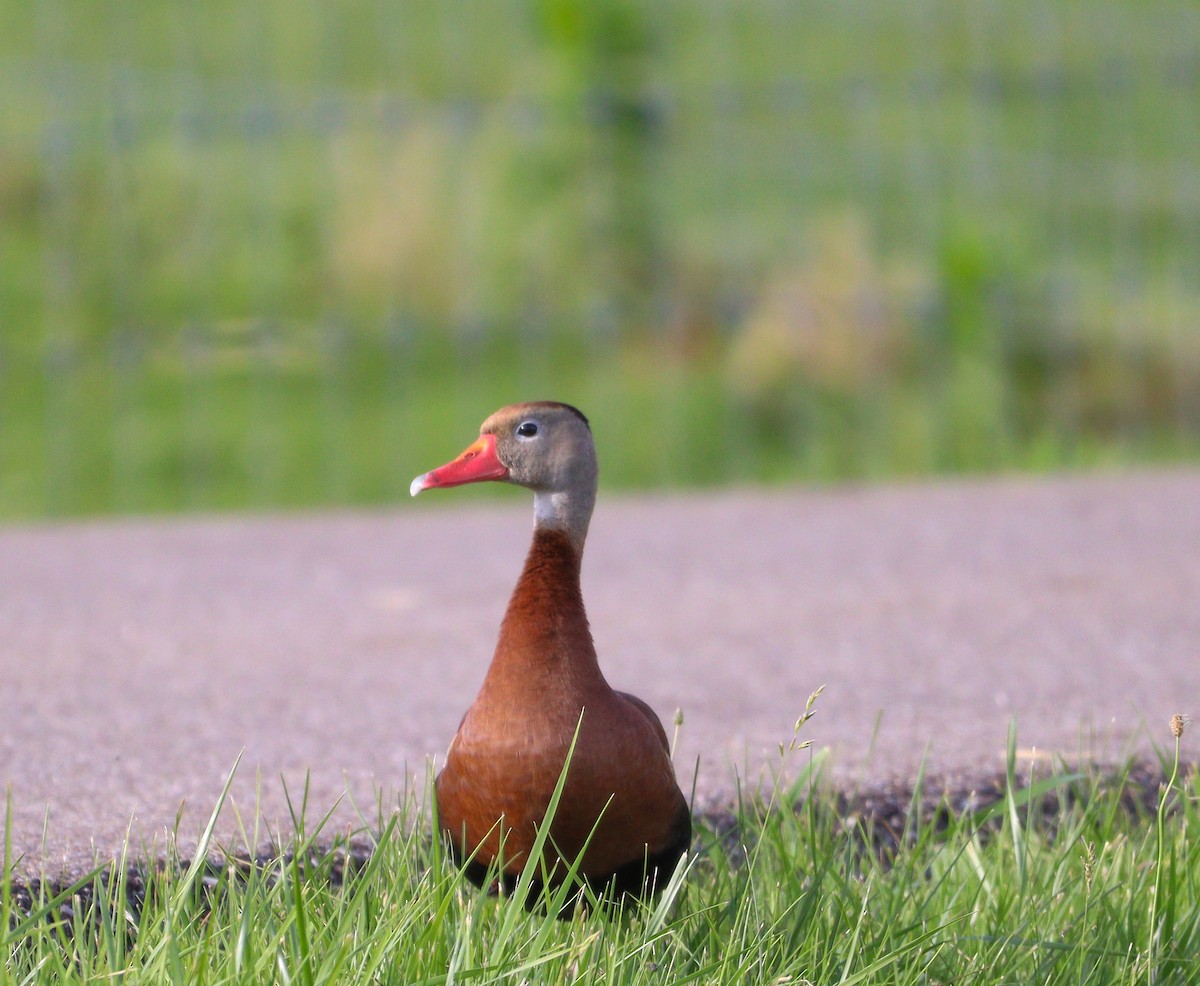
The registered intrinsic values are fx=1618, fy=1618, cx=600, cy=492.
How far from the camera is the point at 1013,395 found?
8.14m

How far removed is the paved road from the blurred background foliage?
835mm

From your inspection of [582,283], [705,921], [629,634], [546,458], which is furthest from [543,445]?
[582,283]

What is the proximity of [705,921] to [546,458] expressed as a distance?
2.40 ft

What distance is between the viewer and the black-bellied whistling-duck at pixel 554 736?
2312 mm

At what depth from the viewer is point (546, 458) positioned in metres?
2.49

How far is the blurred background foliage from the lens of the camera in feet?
24.9

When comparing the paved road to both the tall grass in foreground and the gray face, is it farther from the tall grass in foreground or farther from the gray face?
the gray face

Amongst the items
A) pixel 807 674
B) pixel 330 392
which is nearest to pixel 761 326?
pixel 330 392

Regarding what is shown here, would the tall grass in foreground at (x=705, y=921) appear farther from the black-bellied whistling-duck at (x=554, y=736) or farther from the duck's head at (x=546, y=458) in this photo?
the duck's head at (x=546, y=458)

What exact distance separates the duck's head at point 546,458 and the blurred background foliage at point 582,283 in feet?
16.2

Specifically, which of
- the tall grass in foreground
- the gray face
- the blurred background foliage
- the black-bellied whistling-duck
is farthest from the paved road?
the blurred background foliage

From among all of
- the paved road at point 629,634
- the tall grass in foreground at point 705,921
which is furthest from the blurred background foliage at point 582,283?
the tall grass in foreground at point 705,921

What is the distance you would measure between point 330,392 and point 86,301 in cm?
127

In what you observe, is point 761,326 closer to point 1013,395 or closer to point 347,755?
point 1013,395
